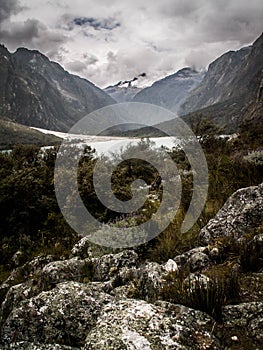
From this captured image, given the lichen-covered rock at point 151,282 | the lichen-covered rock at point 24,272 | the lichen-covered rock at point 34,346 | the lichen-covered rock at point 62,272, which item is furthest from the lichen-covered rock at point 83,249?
the lichen-covered rock at point 34,346

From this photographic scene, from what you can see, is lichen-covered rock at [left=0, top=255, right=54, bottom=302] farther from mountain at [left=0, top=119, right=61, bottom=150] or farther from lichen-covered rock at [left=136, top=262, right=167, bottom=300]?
mountain at [left=0, top=119, right=61, bottom=150]

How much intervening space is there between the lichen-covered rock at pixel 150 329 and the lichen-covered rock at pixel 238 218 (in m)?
1.83

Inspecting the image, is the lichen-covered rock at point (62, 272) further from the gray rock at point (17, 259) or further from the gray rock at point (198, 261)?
the gray rock at point (17, 259)

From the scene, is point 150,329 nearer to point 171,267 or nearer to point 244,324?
point 244,324

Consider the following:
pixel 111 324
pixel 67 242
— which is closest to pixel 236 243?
pixel 111 324

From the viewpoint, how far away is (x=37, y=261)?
228 inches

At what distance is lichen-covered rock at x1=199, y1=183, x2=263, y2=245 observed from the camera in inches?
167

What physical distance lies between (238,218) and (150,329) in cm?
258

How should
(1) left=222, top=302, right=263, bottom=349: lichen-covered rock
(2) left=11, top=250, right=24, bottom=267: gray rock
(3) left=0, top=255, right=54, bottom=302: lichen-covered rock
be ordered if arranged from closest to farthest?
1. (1) left=222, top=302, right=263, bottom=349: lichen-covered rock
2. (3) left=0, top=255, right=54, bottom=302: lichen-covered rock
3. (2) left=11, top=250, right=24, bottom=267: gray rock

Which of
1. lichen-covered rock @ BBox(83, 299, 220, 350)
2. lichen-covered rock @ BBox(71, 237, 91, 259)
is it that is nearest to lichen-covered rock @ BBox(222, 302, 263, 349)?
lichen-covered rock @ BBox(83, 299, 220, 350)

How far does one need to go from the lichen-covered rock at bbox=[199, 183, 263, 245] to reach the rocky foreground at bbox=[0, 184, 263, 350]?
0.01 m

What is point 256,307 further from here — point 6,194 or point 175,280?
point 6,194

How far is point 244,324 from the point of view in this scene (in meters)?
2.42

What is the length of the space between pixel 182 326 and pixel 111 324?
555 millimetres
